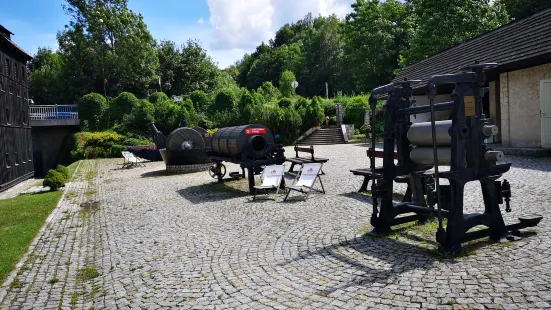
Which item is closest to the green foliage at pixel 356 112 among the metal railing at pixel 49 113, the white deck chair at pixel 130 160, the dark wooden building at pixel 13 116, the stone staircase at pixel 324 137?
the stone staircase at pixel 324 137

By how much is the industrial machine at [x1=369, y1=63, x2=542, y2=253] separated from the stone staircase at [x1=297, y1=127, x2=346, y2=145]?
24.5m

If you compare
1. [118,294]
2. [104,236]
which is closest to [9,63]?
[104,236]

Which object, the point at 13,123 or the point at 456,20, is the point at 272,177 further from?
the point at 456,20

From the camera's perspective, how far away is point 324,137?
106ft

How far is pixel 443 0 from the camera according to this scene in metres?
27.9

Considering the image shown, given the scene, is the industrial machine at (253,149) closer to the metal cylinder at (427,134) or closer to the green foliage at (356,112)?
the metal cylinder at (427,134)

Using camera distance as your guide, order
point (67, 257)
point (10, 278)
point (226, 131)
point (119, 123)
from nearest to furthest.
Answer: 1. point (10, 278)
2. point (67, 257)
3. point (226, 131)
4. point (119, 123)

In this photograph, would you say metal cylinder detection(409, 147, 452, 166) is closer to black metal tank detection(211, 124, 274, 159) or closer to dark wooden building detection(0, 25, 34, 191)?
black metal tank detection(211, 124, 274, 159)

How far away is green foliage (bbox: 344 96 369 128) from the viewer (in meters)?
35.3

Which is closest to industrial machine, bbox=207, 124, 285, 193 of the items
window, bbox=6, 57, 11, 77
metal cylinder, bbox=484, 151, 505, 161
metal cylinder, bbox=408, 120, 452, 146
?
metal cylinder, bbox=408, 120, 452, 146

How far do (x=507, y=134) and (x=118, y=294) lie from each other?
1650cm

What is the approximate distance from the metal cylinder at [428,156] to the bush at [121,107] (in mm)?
34901

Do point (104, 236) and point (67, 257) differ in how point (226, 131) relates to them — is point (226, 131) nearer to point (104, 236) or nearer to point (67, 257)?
point (104, 236)

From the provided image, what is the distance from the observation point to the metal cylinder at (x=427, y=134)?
5.75 meters
